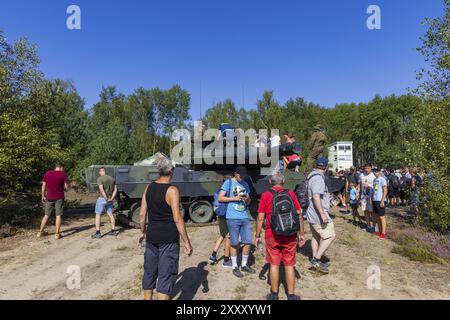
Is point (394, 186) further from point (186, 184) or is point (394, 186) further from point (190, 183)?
point (186, 184)

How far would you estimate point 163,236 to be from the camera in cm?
382

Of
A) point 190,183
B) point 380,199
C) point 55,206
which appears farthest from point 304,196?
point 55,206

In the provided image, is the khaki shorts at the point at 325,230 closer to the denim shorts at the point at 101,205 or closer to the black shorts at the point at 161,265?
the black shorts at the point at 161,265

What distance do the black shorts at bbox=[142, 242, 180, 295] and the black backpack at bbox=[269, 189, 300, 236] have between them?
1.30 metres

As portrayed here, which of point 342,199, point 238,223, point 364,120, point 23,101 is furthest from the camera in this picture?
point 364,120

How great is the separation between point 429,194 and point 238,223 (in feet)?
21.9

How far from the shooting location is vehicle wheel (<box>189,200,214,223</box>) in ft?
33.5

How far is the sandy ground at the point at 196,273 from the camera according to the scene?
4.88 metres

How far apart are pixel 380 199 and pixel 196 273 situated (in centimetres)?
506
